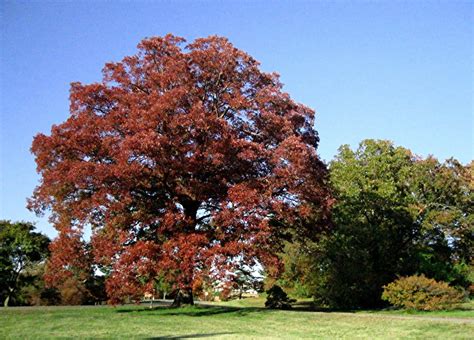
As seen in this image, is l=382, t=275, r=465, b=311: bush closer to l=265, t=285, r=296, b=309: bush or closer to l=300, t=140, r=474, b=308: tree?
l=265, t=285, r=296, b=309: bush

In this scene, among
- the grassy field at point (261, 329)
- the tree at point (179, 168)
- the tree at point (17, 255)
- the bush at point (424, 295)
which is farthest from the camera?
the tree at point (17, 255)

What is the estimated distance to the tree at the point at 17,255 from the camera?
114 ft

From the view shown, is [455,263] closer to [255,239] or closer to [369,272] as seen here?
[369,272]

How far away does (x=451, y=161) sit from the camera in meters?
34.1

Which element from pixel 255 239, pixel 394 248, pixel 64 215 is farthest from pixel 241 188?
pixel 394 248

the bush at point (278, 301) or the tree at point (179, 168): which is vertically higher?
the tree at point (179, 168)

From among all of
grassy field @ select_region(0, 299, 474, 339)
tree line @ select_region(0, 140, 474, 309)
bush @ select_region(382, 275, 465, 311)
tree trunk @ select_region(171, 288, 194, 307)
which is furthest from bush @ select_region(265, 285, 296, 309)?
grassy field @ select_region(0, 299, 474, 339)

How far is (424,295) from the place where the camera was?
20719 mm

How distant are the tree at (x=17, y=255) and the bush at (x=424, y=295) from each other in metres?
26.3

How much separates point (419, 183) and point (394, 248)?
15.9ft

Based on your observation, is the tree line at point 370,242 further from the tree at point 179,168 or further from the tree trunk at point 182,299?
the tree at point 179,168

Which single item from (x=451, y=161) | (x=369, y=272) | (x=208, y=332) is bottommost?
(x=208, y=332)

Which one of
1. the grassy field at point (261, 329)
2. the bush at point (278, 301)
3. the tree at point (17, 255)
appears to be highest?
the tree at point (17, 255)

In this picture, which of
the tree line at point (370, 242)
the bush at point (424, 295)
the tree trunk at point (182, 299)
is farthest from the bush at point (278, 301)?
the bush at point (424, 295)
